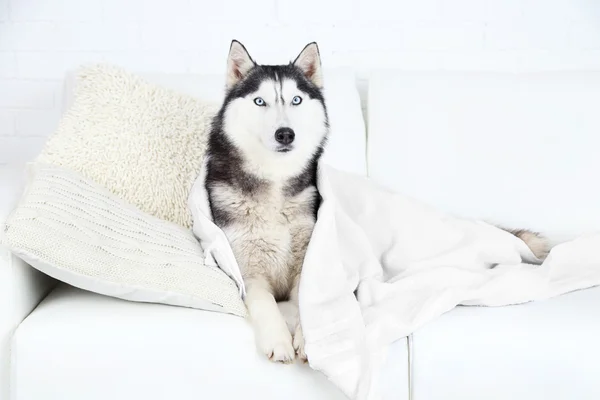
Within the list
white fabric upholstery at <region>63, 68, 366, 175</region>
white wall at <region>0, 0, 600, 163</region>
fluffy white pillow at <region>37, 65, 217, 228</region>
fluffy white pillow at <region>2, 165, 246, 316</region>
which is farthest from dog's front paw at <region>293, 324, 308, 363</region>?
white wall at <region>0, 0, 600, 163</region>

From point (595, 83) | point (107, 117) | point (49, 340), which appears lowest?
point (49, 340)

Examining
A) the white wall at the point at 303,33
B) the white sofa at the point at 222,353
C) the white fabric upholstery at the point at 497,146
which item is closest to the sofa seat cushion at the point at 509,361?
the white sofa at the point at 222,353

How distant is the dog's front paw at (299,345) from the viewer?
1.35 meters

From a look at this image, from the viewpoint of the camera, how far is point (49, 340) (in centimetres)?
135

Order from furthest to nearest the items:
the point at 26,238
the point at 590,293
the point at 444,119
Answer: the point at 444,119 → the point at 590,293 → the point at 26,238

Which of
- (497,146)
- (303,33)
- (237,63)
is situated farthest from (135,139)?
(497,146)

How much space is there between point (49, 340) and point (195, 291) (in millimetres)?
290

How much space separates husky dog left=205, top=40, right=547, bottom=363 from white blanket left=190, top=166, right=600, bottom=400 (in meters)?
0.05

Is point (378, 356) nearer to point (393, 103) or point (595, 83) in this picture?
point (393, 103)

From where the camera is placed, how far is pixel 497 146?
2072 mm

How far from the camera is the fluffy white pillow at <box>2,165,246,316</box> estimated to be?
1.37m

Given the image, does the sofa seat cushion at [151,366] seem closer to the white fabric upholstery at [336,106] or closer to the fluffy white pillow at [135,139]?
the fluffy white pillow at [135,139]

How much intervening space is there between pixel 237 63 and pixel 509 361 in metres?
0.91

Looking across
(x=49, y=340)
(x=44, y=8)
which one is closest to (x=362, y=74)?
(x=44, y=8)
